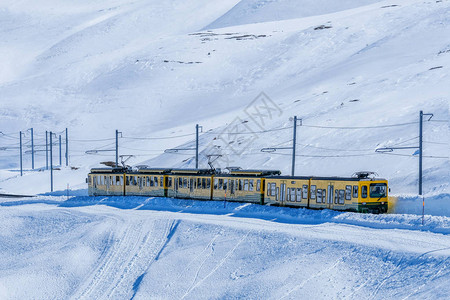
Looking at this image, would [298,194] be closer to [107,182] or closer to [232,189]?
[232,189]

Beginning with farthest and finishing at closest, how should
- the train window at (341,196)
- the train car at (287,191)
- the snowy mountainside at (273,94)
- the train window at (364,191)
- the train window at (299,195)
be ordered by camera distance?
1. the snowy mountainside at (273,94)
2. the train window at (299,195)
3. the train car at (287,191)
4. the train window at (341,196)
5. the train window at (364,191)

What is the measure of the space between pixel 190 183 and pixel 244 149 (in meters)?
26.5

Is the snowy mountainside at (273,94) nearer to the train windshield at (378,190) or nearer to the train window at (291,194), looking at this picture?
the train windshield at (378,190)

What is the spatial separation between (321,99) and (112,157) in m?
36.8

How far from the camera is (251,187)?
4497 cm

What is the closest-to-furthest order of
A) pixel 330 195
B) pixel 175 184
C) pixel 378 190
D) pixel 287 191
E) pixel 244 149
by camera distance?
1. pixel 378 190
2. pixel 330 195
3. pixel 287 191
4. pixel 175 184
5. pixel 244 149

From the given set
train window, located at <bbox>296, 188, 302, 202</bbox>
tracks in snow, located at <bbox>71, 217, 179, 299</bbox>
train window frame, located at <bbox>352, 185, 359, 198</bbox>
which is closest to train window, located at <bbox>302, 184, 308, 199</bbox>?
train window, located at <bbox>296, 188, 302, 202</bbox>

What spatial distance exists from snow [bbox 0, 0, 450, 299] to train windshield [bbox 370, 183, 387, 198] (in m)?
2.35

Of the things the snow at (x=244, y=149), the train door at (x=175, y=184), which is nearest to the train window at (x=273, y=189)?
the snow at (x=244, y=149)

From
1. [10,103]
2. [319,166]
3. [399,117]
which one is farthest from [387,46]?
[10,103]

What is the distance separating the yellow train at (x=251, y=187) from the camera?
3797 cm

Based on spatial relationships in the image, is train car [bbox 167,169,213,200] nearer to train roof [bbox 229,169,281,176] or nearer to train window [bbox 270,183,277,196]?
train roof [bbox 229,169,281,176]

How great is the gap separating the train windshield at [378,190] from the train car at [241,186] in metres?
8.90

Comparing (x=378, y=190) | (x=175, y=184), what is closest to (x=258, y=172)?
(x=175, y=184)
